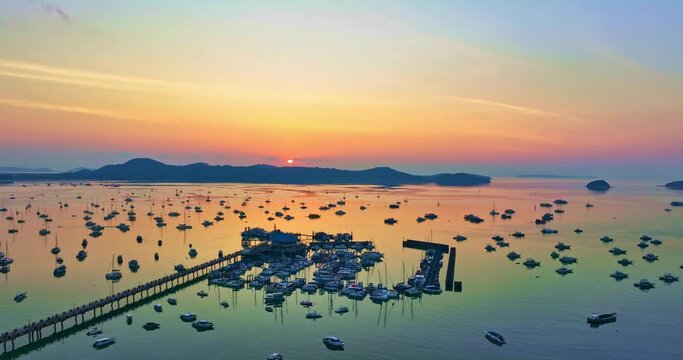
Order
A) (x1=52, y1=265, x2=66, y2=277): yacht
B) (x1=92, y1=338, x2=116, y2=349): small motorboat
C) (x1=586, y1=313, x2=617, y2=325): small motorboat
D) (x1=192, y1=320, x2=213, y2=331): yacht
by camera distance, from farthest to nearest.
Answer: (x1=52, y1=265, x2=66, y2=277): yacht < (x1=586, y1=313, x2=617, y2=325): small motorboat < (x1=192, y1=320, x2=213, y2=331): yacht < (x1=92, y1=338, x2=116, y2=349): small motorboat

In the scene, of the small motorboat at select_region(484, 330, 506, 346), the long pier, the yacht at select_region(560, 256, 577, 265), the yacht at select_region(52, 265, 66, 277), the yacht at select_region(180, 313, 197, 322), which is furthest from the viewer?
the yacht at select_region(560, 256, 577, 265)

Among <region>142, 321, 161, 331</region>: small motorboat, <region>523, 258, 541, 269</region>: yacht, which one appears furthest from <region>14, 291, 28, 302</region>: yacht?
<region>523, 258, 541, 269</region>: yacht

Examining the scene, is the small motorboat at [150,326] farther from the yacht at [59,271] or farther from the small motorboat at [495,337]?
the small motorboat at [495,337]

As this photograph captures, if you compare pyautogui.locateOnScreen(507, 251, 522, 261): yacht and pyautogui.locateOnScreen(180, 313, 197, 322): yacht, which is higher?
pyautogui.locateOnScreen(507, 251, 522, 261): yacht

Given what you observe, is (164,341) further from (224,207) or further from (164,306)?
(224,207)

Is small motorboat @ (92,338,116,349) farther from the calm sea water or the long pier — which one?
the long pier

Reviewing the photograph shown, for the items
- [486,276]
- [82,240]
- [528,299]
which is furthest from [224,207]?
[528,299]

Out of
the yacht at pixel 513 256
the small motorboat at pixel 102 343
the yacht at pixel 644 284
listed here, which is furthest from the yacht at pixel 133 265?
the yacht at pixel 644 284
